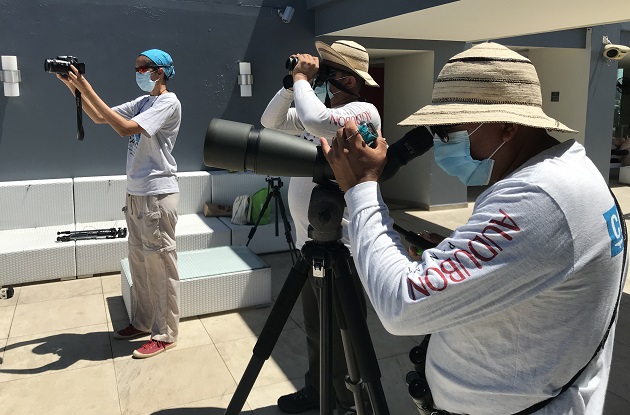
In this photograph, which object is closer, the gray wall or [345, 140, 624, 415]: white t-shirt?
[345, 140, 624, 415]: white t-shirt

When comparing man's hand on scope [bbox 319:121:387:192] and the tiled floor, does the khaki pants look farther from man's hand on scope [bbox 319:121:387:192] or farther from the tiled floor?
man's hand on scope [bbox 319:121:387:192]

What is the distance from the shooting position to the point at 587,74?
816cm

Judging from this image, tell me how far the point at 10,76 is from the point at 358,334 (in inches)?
188

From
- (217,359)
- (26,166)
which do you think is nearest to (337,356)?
(217,359)

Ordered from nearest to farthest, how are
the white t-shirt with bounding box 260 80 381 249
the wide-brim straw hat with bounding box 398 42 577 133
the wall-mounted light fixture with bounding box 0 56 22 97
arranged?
the wide-brim straw hat with bounding box 398 42 577 133 → the white t-shirt with bounding box 260 80 381 249 → the wall-mounted light fixture with bounding box 0 56 22 97

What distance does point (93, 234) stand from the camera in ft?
15.7

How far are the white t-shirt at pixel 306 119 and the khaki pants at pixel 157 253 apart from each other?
0.96 meters

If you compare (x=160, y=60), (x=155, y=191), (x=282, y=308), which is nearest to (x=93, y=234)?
(x=155, y=191)

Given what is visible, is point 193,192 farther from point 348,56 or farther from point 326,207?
point 326,207

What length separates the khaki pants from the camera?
3.13 meters

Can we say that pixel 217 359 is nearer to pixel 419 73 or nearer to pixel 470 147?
pixel 470 147

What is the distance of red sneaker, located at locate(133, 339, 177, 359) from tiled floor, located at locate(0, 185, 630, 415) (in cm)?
4

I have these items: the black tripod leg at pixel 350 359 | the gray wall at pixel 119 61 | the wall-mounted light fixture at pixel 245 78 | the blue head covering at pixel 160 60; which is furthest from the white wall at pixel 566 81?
the black tripod leg at pixel 350 359

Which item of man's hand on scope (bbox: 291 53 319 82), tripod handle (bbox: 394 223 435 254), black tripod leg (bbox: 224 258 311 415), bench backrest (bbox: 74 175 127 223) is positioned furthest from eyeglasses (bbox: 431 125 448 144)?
bench backrest (bbox: 74 175 127 223)
